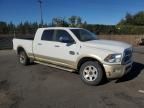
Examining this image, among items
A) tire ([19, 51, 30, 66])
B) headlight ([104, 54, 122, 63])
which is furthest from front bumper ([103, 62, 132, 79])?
tire ([19, 51, 30, 66])

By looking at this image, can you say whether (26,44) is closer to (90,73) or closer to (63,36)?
(63,36)

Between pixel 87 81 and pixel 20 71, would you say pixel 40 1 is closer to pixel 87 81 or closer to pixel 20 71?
pixel 20 71

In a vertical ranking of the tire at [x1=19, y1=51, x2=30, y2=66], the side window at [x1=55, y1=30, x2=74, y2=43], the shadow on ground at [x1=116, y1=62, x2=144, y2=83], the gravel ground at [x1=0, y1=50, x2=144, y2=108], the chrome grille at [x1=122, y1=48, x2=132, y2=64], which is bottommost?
the gravel ground at [x1=0, y1=50, x2=144, y2=108]

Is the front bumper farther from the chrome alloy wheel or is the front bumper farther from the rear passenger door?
the rear passenger door

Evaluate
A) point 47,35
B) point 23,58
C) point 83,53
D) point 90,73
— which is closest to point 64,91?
point 90,73

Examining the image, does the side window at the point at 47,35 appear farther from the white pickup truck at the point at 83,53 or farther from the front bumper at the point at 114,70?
the front bumper at the point at 114,70

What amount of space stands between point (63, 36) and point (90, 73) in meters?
1.82

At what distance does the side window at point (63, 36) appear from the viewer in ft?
25.8

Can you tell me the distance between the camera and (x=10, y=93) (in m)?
6.39

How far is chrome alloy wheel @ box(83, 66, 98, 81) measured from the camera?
7109mm

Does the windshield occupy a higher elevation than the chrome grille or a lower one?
higher

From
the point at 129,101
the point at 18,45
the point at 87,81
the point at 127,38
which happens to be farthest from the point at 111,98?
the point at 127,38

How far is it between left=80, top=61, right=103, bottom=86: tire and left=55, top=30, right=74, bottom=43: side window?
1073 millimetres

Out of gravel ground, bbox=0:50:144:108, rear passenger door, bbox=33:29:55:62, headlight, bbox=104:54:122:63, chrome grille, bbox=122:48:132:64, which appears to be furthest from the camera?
rear passenger door, bbox=33:29:55:62
